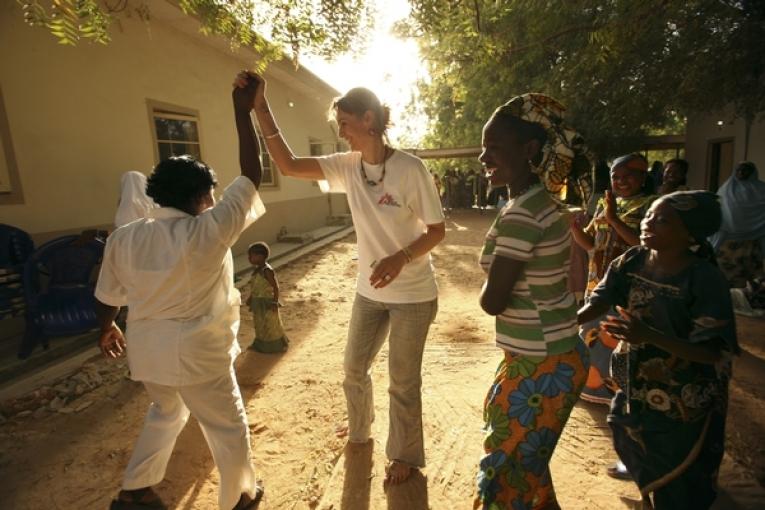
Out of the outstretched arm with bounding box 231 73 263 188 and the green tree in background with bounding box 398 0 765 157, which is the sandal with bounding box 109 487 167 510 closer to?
the outstretched arm with bounding box 231 73 263 188

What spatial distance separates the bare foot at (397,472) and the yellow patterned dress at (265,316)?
92.6 inches

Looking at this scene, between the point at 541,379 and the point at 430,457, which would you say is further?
the point at 430,457

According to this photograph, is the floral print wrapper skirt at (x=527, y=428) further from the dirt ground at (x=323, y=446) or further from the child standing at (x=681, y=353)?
the dirt ground at (x=323, y=446)

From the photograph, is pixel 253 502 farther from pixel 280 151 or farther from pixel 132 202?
pixel 132 202

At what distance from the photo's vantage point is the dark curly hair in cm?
181

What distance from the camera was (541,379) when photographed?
4.86 ft

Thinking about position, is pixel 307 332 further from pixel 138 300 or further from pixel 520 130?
pixel 520 130

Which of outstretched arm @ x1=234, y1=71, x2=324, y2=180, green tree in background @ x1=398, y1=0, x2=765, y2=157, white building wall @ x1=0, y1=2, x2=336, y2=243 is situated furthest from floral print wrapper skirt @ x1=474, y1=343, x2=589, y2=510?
white building wall @ x1=0, y1=2, x2=336, y2=243

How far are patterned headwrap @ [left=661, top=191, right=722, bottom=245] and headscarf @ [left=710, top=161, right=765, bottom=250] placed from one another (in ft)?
15.0

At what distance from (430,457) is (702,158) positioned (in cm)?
1414

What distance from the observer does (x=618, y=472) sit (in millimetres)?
2350

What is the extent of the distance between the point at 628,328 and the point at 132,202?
166 inches

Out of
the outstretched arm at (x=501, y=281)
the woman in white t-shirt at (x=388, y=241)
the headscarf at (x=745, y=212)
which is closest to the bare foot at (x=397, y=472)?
the woman in white t-shirt at (x=388, y=241)

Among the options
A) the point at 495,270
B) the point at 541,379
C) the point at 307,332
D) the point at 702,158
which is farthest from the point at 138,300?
the point at 702,158
